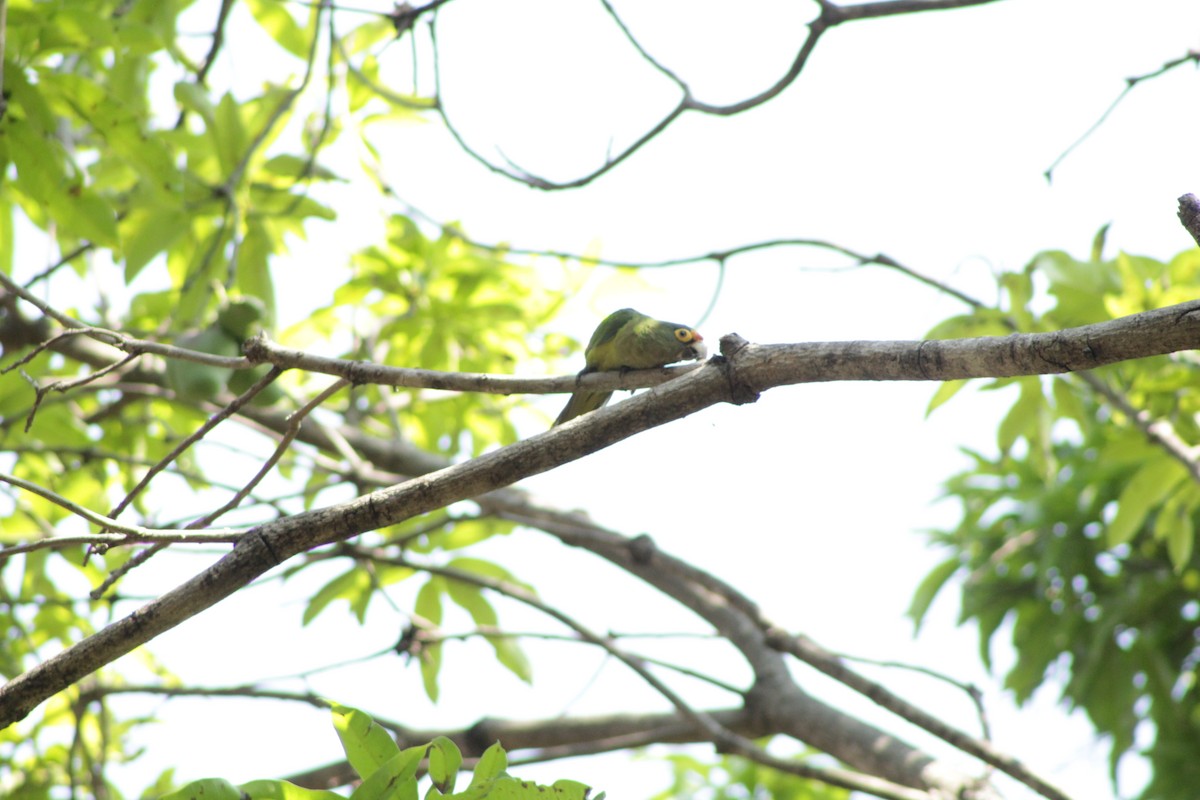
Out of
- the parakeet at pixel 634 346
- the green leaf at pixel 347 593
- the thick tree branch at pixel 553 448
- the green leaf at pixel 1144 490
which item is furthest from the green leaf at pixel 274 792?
the green leaf at pixel 1144 490

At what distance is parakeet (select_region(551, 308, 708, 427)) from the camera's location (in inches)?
113

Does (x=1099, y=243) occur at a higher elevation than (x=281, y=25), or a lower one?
lower

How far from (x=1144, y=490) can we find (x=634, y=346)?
2591 millimetres

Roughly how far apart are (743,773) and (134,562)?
197 inches

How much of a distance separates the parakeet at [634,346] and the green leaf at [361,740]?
1.13 meters

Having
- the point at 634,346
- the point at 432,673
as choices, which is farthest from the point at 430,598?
the point at 634,346

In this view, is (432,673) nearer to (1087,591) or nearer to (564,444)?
(564,444)

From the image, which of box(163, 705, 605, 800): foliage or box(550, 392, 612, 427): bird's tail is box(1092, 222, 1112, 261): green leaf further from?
box(163, 705, 605, 800): foliage

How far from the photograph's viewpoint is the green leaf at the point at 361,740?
1.90 m

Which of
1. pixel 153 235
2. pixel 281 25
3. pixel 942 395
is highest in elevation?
pixel 281 25

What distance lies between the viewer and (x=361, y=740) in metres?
1.92

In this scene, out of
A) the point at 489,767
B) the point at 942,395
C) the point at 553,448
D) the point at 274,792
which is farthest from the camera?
the point at 942,395

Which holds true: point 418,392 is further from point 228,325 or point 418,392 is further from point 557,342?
point 228,325

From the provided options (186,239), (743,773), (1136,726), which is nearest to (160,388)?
(186,239)
